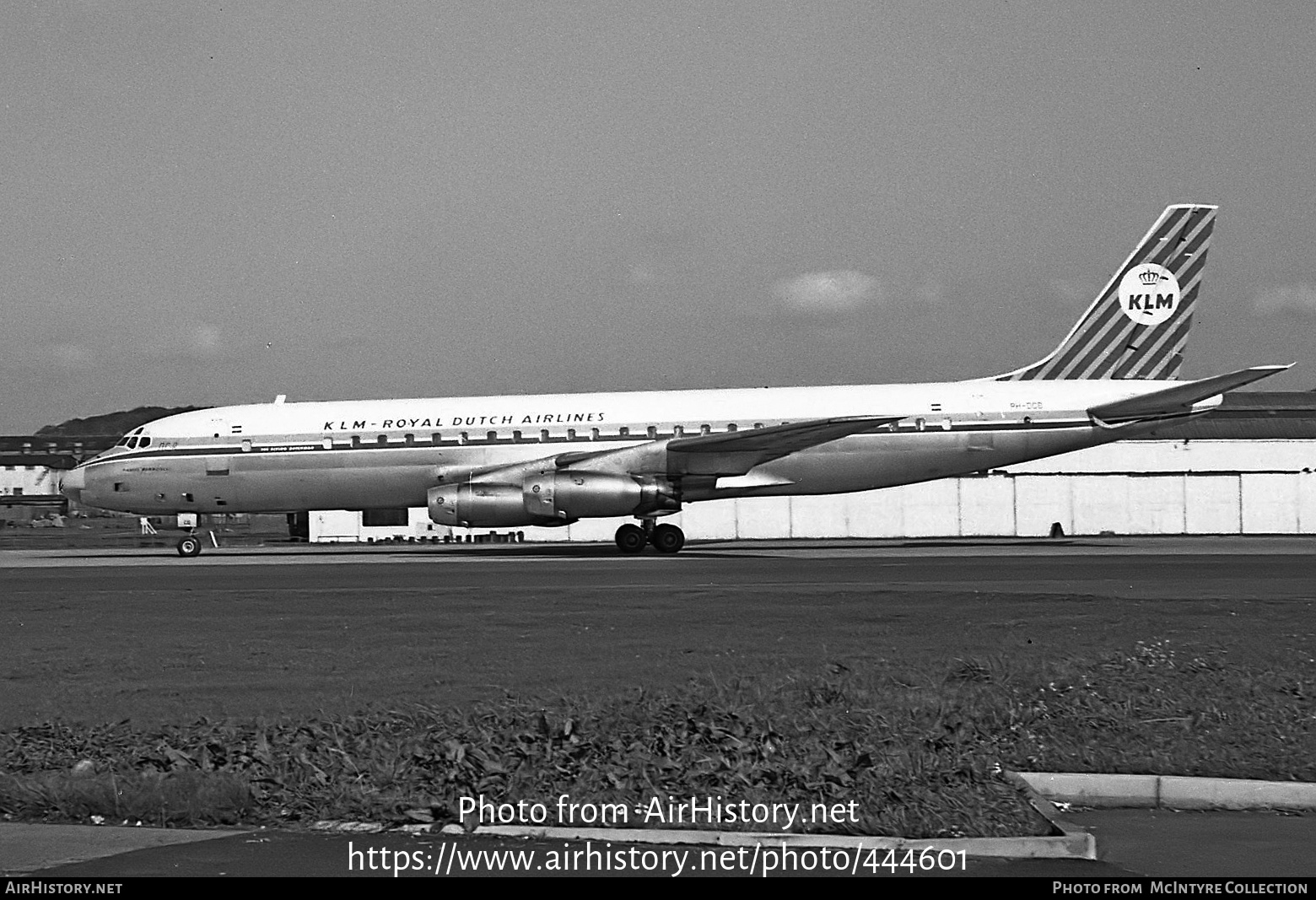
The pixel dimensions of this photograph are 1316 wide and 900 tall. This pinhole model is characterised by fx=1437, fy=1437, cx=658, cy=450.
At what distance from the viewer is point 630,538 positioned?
3488 cm

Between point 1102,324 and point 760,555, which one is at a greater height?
point 1102,324

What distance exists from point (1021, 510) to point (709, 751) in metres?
47.4

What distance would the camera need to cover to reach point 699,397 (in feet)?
117

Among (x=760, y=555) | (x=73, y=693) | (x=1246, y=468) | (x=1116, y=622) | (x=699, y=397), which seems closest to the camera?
(x=73, y=693)

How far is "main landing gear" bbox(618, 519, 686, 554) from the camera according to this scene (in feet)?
114

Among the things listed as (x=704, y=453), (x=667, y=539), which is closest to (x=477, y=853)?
(x=704, y=453)

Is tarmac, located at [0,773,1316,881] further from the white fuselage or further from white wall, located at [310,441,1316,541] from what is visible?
white wall, located at [310,441,1316,541]

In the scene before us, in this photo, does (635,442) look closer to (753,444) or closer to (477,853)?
(753,444)

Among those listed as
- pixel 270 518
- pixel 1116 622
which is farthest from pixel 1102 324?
pixel 270 518

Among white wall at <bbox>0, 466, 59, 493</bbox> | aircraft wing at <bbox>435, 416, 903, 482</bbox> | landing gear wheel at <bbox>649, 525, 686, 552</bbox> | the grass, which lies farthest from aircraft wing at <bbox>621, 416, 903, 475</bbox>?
white wall at <bbox>0, 466, 59, 493</bbox>

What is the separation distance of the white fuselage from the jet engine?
2243mm

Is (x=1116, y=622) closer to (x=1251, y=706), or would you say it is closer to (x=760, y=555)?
(x=1251, y=706)

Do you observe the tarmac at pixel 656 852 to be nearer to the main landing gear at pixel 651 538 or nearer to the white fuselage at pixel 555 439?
the main landing gear at pixel 651 538
